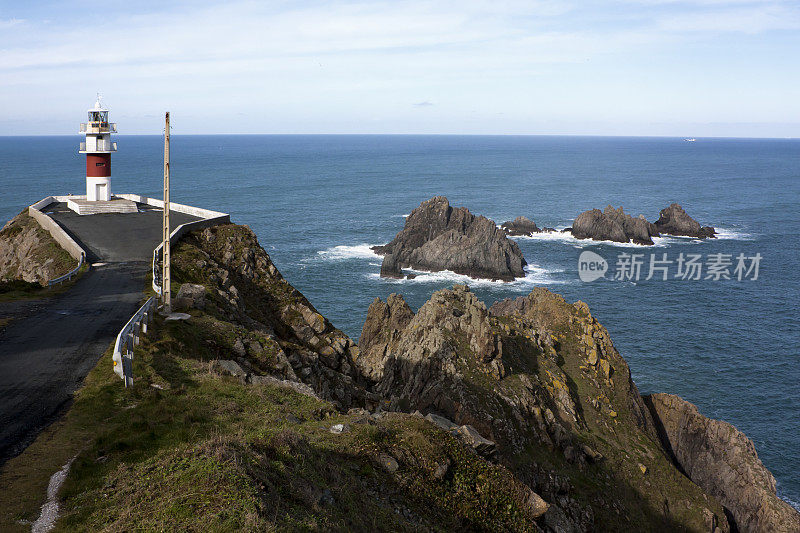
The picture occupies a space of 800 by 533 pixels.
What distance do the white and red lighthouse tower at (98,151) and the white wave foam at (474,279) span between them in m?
42.9

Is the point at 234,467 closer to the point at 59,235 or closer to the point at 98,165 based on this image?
the point at 59,235

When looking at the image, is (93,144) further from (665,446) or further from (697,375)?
(697,375)

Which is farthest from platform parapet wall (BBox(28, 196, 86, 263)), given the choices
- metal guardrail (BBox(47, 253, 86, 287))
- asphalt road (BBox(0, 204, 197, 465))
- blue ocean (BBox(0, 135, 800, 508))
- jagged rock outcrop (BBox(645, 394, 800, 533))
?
jagged rock outcrop (BBox(645, 394, 800, 533))

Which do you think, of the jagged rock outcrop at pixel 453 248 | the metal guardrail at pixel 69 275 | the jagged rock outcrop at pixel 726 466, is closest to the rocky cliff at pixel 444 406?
the jagged rock outcrop at pixel 726 466

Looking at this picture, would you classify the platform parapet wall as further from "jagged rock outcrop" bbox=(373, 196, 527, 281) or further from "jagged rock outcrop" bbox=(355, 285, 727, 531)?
"jagged rock outcrop" bbox=(373, 196, 527, 281)

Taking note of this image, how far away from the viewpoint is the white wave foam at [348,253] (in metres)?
97.8

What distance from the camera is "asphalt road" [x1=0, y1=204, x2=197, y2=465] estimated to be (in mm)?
15477

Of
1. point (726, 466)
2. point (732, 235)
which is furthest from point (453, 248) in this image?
point (732, 235)

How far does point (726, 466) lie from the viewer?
131 feet

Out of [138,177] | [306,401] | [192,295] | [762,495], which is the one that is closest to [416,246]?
Result: [762,495]

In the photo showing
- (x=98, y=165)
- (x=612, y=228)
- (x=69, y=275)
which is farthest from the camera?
(x=612, y=228)

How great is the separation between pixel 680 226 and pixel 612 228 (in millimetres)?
16884

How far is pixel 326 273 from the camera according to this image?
87.4m

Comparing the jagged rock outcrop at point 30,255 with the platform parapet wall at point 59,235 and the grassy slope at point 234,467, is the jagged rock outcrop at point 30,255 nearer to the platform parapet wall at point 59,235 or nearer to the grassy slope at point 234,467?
the platform parapet wall at point 59,235
